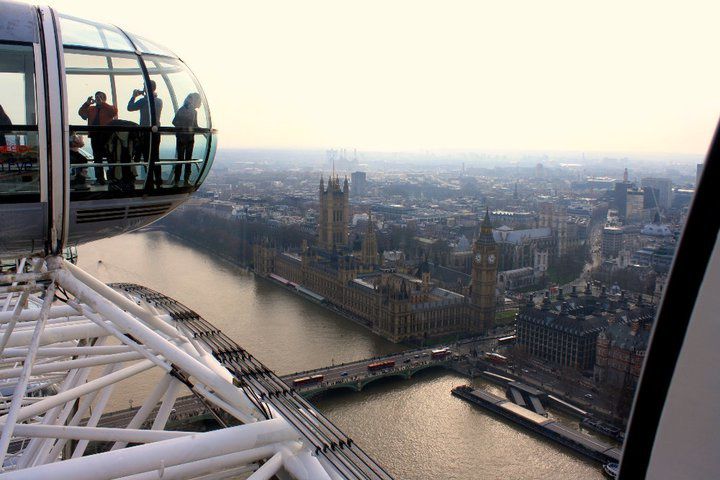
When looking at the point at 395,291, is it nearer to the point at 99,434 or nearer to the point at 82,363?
the point at 82,363

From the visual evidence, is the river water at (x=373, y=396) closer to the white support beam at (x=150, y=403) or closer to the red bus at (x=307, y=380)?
the red bus at (x=307, y=380)

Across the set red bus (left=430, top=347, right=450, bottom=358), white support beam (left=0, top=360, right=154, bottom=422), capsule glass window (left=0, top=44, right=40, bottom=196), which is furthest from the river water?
capsule glass window (left=0, top=44, right=40, bottom=196)

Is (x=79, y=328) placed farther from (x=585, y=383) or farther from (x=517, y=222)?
(x=517, y=222)

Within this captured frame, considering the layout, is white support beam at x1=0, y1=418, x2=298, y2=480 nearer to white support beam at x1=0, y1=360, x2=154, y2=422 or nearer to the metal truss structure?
the metal truss structure

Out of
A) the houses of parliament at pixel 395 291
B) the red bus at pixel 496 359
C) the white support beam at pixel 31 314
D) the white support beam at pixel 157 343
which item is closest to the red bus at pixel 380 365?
the red bus at pixel 496 359

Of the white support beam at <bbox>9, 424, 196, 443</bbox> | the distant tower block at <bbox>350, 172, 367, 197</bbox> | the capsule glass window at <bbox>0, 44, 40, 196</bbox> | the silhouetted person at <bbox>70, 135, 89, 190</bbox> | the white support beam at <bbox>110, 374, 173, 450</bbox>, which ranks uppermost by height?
the capsule glass window at <bbox>0, 44, 40, 196</bbox>

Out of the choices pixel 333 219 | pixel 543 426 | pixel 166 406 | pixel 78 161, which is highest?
pixel 78 161

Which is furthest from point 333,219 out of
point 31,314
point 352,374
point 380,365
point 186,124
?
point 186,124
